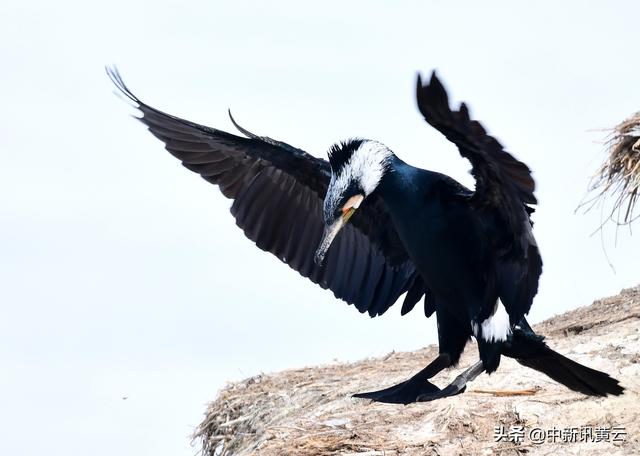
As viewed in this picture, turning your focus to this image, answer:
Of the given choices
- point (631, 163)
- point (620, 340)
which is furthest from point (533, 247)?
point (631, 163)

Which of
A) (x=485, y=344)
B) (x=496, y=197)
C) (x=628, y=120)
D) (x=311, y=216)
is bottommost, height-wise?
(x=485, y=344)

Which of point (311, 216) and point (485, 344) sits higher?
point (311, 216)

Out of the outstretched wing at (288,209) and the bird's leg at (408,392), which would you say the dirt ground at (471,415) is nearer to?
the bird's leg at (408,392)

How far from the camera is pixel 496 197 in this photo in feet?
19.4

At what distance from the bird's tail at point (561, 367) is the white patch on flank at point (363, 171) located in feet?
3.70

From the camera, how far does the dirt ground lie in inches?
255

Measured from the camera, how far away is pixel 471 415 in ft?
22.0

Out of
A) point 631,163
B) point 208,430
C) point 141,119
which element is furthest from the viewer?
point 631,163

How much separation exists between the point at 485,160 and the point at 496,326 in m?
1.06

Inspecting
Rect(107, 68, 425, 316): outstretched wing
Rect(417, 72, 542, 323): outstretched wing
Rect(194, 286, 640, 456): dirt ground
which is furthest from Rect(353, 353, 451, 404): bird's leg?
Rect(107, 68, 425, 316): outstretched wing

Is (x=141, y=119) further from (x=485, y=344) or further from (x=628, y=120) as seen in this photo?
(x=628, y=120)

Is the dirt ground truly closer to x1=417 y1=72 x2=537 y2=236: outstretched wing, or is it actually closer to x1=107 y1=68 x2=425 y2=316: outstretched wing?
x1=107 y1=68 x2=425 y2=316: outstretched wing

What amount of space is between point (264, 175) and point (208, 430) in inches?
91.0

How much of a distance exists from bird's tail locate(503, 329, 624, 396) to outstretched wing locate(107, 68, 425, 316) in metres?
0.96
